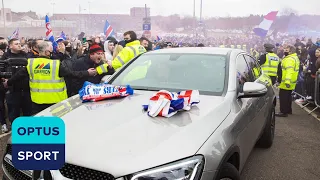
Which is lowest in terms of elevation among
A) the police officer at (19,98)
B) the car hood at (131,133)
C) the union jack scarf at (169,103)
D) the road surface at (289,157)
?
the road surface at (289,157)

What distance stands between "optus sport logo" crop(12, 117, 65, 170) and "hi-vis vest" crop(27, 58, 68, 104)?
10.8 feet

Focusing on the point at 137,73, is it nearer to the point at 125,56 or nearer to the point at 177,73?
the point at 177,73

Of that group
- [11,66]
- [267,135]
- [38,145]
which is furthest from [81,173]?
[267,135]

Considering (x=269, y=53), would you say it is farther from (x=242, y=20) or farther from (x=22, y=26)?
(x=22, y=26)

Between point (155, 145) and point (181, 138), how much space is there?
21 cm

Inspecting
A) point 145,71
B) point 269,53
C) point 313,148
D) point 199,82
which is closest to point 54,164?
point 199,82

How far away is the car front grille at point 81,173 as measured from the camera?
74.7 inches

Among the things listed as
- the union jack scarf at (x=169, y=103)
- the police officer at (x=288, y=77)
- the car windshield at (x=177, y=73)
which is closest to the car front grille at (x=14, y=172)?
the union jack scarf at (x=169, y=103)

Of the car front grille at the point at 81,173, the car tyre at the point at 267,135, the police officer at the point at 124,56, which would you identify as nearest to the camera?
the car front grille at the point at 81,173

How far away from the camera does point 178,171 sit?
6.46 feet

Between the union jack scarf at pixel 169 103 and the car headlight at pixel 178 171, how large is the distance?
Result: 23.7 inches

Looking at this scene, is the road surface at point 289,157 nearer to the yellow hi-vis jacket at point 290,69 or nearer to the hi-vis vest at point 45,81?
the yellow hi-vis jacket at point 290,69

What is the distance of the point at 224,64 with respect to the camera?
3541 mm

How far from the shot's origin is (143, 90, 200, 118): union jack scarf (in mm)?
2553
